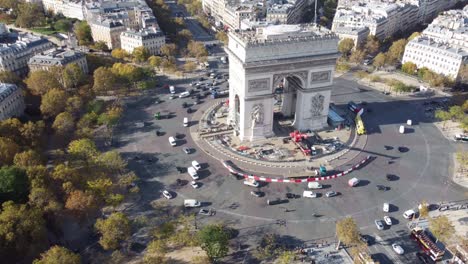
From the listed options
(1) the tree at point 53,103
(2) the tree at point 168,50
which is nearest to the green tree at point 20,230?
(1) the tree at point 53,103

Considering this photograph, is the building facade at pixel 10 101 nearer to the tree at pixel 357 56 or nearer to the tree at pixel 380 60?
the tree at pixel 357 56

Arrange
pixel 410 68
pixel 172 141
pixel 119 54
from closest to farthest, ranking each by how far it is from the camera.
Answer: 1. pixel 172 141
2. pixel 410 68
3. pixel 119 54

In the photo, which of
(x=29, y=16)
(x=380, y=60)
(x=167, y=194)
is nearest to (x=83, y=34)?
(x=29, y=16)

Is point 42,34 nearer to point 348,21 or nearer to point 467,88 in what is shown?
point 348,21

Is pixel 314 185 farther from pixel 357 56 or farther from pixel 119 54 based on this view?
pixel 119 54

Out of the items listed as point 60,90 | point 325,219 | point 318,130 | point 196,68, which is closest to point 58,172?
point 60,90

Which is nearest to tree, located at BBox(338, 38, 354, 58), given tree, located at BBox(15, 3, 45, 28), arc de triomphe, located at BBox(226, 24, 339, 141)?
arc de triomphe, located at BBox(226, 24, 339, 141)

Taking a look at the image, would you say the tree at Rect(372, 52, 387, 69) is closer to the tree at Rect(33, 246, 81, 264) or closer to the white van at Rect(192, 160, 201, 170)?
the white van at Rect(192, 160, 201, 170)
